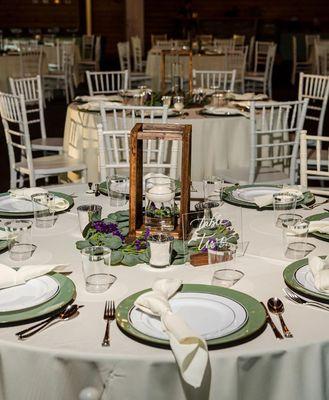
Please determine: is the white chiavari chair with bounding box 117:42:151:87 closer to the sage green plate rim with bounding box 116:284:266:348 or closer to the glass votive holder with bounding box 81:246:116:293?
the glass votive holder with bounding box 81:246:116:293

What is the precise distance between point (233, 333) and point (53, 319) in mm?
421

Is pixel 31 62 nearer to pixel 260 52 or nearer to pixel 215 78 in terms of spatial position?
pixel 215 78

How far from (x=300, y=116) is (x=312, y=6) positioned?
40.3 ft

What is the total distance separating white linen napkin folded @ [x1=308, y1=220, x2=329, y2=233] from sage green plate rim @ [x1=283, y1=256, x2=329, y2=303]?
0.24 metres

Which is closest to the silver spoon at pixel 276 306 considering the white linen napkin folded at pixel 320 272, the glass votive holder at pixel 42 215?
the white linen napkin folded at pixel 320 272

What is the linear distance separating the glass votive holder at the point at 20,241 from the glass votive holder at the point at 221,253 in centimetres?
53

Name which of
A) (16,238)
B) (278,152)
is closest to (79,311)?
(16,238)

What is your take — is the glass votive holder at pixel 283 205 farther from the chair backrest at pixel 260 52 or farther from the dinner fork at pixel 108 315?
the chair backrest at pixel 260 52

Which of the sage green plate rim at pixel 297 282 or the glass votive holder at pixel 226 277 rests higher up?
the sage green plate rim at pixel 297 282

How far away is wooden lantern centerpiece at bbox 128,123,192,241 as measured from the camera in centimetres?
198

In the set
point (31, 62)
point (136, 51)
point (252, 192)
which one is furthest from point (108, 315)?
point (136, 51)

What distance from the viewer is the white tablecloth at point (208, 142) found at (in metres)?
4.37

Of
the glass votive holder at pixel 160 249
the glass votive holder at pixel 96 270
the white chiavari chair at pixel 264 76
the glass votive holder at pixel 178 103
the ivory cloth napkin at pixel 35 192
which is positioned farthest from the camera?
the white chiavari chair at pixel 264 76

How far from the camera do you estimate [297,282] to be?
1.69 m
